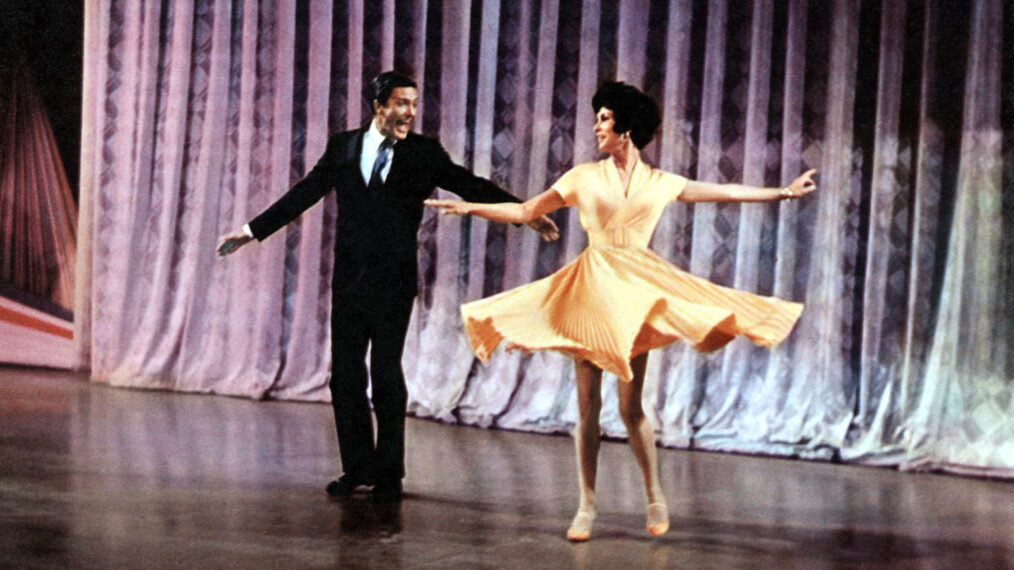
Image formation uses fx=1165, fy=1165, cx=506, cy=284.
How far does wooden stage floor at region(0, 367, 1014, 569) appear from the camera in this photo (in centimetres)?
283

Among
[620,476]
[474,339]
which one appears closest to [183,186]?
[620,476]

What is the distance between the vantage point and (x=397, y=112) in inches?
142

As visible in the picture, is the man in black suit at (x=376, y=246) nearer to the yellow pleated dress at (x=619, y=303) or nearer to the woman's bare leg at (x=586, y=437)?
the yellow pleated dress at (x=619, y=303)

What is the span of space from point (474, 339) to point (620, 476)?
1.39 m

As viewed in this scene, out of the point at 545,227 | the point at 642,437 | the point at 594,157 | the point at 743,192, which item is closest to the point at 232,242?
the point at 545,227

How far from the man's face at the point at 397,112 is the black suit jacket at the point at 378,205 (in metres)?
0.05

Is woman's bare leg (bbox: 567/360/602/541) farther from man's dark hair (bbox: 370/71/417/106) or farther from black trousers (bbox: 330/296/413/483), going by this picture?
man's dark hair (bbox: 370/71/417/106)

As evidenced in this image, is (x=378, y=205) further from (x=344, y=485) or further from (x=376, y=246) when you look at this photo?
(x=344, y=485)

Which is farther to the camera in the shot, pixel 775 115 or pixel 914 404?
pixel 775 115

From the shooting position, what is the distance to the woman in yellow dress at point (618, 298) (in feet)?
9.46

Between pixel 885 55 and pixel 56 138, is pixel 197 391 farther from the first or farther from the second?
pixel 885 55

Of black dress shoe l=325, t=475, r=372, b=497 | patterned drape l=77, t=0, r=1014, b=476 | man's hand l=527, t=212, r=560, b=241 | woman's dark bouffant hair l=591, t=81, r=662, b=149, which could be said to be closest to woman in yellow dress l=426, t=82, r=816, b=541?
woman's dark bouffant hair l=591, t=81, r=662, b=149

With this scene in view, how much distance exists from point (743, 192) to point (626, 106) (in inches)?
15.3

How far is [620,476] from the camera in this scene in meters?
4.29
